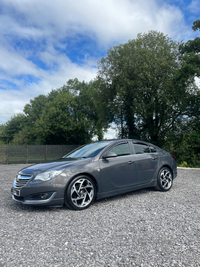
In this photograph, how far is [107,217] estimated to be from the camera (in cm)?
409

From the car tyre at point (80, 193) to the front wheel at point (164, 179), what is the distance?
2.21 metres

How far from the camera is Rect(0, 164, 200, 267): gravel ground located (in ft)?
8.52

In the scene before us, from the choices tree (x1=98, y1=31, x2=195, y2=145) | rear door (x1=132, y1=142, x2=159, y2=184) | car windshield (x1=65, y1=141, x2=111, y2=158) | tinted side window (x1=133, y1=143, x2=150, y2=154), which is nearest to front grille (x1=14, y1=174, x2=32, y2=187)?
car windshield (x1=65, y1=141, x2=111, y2=158)

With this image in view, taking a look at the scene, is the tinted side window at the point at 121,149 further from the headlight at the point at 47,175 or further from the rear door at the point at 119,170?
the headlight at the point at 47,175

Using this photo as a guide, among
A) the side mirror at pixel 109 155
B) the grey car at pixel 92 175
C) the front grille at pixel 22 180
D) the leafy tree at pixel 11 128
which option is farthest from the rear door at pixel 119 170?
the leafy tree at pixel 11 128

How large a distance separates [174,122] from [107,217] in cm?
1897

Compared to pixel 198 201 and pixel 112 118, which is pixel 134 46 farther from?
pixel 198 201

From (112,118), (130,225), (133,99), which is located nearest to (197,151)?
(133,99)

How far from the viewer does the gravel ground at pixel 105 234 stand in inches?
102

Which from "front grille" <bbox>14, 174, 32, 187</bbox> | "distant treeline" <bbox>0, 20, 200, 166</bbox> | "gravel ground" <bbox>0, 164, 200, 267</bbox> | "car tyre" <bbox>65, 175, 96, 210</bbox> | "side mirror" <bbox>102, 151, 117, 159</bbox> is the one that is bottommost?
"gravel ground" <bbox>0, 164, 200, 267</bbox>

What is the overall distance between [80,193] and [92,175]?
45cm

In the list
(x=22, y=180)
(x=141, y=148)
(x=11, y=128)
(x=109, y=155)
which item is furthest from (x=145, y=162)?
(x=11, y=128)

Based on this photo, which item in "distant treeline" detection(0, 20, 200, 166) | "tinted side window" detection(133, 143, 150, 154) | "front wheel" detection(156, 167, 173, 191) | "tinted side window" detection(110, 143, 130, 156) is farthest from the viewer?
"distant treeline" detection(0, 20, 200, 166)

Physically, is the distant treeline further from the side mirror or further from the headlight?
the headlight
